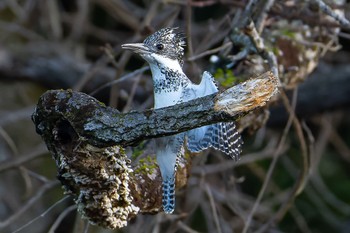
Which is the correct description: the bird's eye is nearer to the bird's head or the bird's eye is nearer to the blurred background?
the bird's head

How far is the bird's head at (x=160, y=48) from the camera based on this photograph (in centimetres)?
292

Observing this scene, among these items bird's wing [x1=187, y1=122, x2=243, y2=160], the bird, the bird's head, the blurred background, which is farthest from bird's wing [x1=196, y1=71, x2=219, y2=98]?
the blurred background

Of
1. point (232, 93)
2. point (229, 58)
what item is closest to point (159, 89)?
point (229, 58)

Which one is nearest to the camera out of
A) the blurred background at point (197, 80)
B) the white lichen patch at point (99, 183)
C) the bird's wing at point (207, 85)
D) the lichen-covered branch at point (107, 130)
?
the lichen-covered branch at point (107, 130)

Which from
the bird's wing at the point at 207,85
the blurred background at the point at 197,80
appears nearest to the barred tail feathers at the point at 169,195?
the bird's wing at the point at 207,85

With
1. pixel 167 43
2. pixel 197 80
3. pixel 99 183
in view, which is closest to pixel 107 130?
pixel 99 183

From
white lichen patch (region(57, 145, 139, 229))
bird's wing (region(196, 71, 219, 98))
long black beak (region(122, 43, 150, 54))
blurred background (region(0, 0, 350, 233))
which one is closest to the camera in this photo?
white lichen patch (region(57, 145, 139, 229))

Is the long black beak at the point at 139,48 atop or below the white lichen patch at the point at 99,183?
atop

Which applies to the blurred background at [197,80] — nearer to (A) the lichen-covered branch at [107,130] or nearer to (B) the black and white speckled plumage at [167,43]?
(B) the black and white speckled plumage at [167,43]

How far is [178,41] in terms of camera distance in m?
3.07

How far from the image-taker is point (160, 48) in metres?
2.96

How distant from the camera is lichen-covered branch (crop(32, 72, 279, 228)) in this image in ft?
6.96

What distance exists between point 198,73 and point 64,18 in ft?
7.17

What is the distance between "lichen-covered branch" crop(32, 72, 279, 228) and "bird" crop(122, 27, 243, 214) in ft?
0.62
